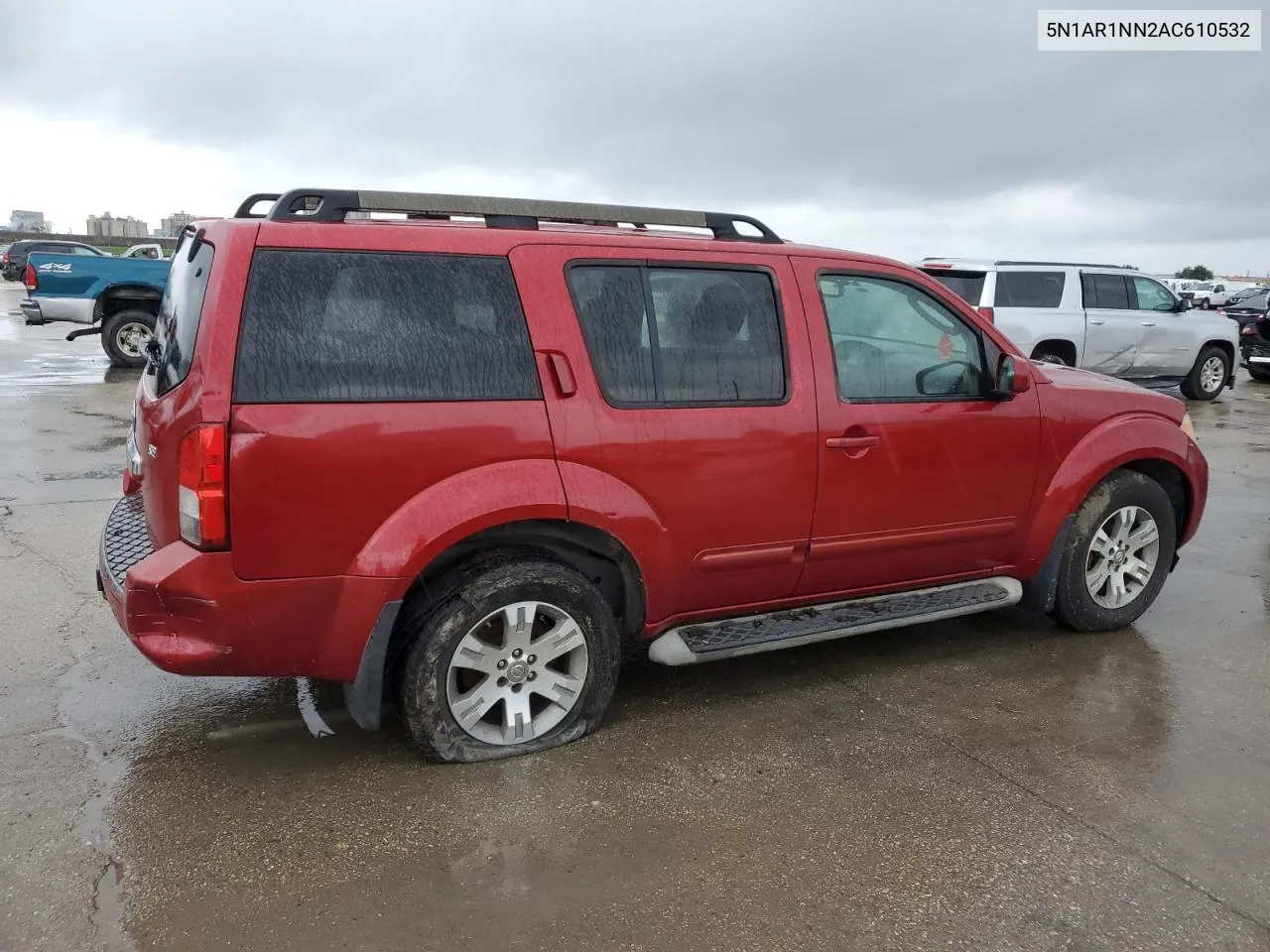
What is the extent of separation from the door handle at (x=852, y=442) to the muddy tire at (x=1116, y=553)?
1.31 meters

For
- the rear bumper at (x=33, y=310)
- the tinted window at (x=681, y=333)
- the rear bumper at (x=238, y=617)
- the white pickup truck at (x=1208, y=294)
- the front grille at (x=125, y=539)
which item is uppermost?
the white pickup truck at (x=1208, y=294)

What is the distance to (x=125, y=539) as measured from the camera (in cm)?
340

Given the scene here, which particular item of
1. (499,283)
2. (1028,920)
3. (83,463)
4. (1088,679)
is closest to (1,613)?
(499,283)

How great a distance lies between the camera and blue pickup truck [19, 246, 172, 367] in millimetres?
13750

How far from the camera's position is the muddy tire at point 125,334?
14.3 m

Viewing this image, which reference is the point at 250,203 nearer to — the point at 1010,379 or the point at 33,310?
the point at 1010,379

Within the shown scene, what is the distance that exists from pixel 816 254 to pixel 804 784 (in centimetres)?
200

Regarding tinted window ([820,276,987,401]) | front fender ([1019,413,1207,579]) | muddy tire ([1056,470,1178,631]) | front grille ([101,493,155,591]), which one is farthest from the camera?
muddy tire ([1056,470,1178,631])

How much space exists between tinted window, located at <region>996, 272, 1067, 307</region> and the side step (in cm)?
861

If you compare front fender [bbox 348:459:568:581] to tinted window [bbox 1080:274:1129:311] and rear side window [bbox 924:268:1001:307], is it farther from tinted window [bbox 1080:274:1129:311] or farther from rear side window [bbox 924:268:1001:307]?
tinted window [bbox 1080:274:1129:311]

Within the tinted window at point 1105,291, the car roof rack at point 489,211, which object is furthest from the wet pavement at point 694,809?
the tinted window at point 1105,291

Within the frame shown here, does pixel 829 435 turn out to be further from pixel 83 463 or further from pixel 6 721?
pixel 83 463

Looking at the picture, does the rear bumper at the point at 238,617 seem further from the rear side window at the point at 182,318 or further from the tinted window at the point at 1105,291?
the tinted window at the point at 1105,291

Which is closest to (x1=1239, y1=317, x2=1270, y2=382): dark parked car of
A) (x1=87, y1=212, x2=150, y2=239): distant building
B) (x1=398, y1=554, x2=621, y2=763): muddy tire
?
(x1=398, y1=554, x2=621, y2=763): muddy tire
